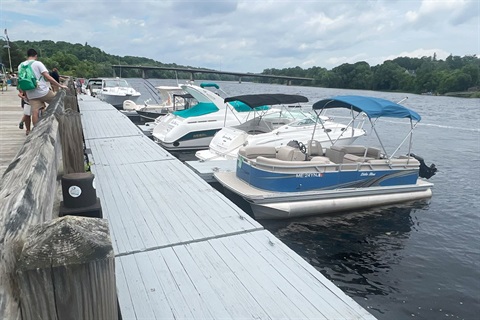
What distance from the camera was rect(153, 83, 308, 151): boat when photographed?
48.9 ft

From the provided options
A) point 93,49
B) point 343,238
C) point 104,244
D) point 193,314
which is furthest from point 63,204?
point 93,49

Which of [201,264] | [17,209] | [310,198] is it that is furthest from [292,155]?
[17,209]

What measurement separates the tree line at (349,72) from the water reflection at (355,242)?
56.4 metres

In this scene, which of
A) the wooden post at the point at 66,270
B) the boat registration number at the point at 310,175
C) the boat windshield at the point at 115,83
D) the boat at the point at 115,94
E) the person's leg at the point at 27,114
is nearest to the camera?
the wooden post at the point at 66,270

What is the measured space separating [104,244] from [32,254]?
204 mm

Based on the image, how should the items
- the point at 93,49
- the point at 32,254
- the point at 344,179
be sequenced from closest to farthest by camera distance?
the point at 32,254
the point at 344,179
the point at 93,49

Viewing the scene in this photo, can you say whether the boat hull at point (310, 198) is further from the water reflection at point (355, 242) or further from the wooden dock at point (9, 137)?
the wooden dock at point (9, 137)

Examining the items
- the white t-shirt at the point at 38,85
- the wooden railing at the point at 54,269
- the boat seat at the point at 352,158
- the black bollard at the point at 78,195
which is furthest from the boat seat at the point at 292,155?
the wooden railing at the point at 54,269

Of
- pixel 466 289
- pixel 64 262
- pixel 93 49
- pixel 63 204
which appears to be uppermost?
pixel 93 49

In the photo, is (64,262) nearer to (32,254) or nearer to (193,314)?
(32,254)

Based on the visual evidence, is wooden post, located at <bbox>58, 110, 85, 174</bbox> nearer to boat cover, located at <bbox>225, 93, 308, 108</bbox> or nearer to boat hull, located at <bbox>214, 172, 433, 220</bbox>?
boat hull, located at <bbox>214, 172, 433, 220</bbox>

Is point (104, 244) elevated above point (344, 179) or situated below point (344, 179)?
above

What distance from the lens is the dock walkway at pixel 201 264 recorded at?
2676 millimetres

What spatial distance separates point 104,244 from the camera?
113 cm
